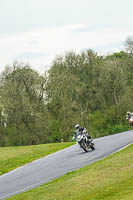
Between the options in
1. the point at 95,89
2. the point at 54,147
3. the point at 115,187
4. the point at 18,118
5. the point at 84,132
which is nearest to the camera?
the point at 115,187

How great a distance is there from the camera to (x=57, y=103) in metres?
66.9

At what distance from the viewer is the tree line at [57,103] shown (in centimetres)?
6512

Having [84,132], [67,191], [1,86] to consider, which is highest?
[1,86]

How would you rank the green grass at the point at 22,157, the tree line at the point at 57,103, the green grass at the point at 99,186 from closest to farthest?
the green grass at the point at 99,186 → the green grass at the point at 22,157 → the tree line at the point at 57,103

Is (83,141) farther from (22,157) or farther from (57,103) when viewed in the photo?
(57,103)

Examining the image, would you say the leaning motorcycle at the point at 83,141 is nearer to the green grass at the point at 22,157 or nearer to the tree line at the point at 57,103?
the green grass at the point at 22,157

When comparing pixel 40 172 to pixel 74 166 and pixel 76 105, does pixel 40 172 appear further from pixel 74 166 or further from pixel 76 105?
pixel 76 105

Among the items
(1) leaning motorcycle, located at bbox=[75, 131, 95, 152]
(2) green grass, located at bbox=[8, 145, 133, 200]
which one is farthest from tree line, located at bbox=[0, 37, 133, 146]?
(2) green grass, located at bbox=[8, 145, 133, 200]

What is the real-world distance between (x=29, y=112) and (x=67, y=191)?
51861 mm

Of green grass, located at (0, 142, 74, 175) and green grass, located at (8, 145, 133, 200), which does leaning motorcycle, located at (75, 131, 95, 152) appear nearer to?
green grass, located at (0, 142, 74, 175)

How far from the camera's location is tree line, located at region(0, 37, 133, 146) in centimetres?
6512

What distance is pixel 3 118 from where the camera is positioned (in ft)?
217

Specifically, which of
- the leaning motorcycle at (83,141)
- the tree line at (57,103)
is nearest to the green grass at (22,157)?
the leaning motorcycle at (83,141)

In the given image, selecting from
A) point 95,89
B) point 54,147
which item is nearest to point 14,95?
point 95,89
